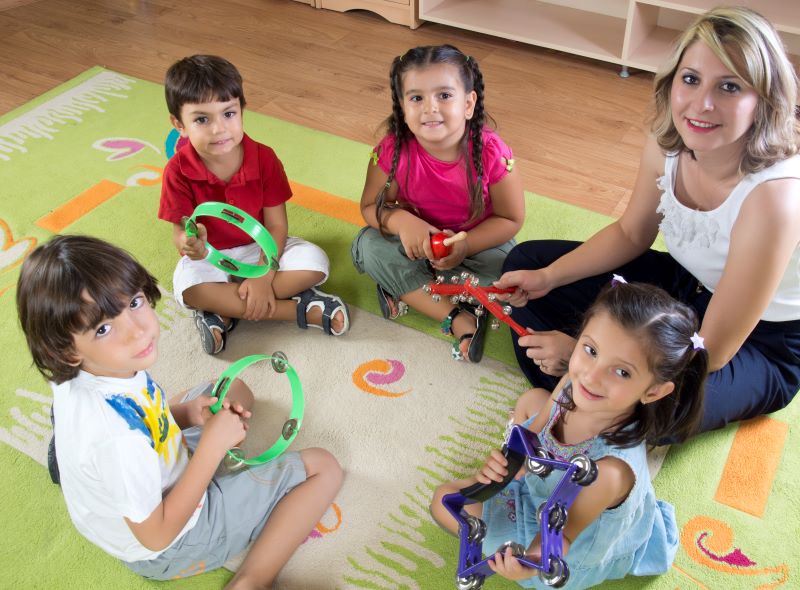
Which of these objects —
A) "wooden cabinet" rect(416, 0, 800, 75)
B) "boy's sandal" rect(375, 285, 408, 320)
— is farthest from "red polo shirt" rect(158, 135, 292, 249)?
"wooden cabinet" rect(416, 0, 800, 75)

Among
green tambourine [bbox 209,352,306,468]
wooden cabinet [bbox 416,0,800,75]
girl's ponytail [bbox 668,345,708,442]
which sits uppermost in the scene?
girl's ponytail [bbox 668,345,708,442]

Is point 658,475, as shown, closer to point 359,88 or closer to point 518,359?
point 518,359

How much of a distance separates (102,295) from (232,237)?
0.68 meters

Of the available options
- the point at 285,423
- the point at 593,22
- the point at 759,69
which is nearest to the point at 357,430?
the point at 285,423

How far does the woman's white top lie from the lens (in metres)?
1.19

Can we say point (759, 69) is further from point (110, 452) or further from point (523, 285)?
point (110, 452)

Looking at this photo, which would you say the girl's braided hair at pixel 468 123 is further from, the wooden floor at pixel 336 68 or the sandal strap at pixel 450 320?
the wooden floor at pixel 336 68

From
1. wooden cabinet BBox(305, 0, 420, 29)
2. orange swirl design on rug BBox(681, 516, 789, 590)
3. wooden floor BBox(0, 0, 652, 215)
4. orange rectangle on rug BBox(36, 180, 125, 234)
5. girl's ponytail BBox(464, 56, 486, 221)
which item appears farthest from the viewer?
wooden cabinet BBox(305, 0, 420, 29)

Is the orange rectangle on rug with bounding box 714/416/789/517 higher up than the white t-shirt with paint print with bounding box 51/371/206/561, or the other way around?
the white t-shirt with paint print with bounding box 51/371/206/561

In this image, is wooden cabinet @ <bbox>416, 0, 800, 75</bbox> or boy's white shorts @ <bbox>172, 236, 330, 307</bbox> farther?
wooden cabinet @ <bbox>416, 0, 800, 75</bbox>

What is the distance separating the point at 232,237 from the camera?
1.68 meters

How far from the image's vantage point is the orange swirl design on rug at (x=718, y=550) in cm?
124

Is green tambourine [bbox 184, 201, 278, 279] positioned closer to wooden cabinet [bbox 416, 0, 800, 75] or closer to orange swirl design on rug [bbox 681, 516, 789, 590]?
orange swirl design on rug [bbox 681, 516, 789, 590]

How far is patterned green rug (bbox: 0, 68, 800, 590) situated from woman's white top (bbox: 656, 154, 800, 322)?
29cm
